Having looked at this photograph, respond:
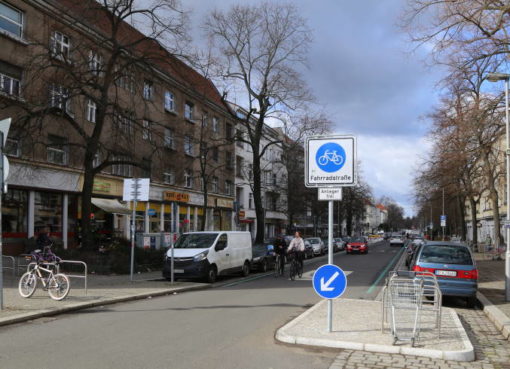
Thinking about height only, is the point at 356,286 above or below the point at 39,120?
below

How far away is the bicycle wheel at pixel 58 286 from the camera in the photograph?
10938mm

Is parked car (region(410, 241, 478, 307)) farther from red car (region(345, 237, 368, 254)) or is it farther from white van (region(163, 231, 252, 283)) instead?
red car (region(345, 237, 368, 254))

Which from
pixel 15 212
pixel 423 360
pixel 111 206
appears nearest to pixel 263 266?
pixel 111 206

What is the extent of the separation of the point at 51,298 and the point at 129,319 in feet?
10.3

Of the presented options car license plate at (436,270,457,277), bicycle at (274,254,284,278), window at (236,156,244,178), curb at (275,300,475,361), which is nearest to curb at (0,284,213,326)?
curb at (275,300,475,361)

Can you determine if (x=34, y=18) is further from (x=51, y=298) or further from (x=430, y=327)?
(x=430, y=327)

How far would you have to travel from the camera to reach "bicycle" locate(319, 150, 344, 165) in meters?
7.83

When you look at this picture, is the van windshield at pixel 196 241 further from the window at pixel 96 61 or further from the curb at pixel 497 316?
the curb at pixel 497 316

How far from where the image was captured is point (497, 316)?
9758mm

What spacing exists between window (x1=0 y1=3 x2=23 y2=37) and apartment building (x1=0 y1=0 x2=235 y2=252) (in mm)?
47

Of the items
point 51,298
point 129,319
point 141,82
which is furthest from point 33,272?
point 141,82

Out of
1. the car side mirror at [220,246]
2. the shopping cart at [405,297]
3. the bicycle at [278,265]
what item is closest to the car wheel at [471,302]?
the shopping cart at [405,297]

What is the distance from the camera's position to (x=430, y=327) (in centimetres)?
819

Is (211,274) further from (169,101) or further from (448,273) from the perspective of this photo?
(169,101)
